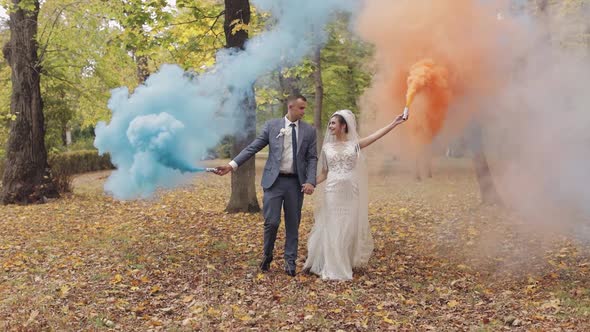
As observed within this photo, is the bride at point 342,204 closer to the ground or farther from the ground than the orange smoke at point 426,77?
closer to the ground

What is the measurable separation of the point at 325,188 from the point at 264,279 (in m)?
1.47

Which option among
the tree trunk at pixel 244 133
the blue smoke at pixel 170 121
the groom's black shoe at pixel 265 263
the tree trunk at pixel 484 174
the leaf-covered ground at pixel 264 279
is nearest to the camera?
the leaf-covered ground at pixel 264 279

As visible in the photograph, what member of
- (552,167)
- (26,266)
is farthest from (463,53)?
(26,266)

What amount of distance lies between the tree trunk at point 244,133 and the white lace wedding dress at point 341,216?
242 cm

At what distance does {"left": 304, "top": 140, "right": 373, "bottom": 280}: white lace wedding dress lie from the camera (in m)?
7.46

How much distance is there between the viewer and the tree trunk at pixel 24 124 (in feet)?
52.3

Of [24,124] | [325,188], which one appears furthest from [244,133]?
[24,124]

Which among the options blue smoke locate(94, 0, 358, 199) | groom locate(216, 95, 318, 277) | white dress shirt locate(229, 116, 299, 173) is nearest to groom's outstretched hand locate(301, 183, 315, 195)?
groom locate(216, 95, 318, 277)

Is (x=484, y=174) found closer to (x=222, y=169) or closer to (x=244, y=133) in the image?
(x=244, y=133)

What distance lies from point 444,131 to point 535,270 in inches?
92.2

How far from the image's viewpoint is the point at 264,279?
7.38 m

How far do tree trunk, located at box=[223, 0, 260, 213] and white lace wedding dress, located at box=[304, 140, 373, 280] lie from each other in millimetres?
2417

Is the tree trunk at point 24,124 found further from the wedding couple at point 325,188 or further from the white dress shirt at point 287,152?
the white dress shirt at point 287,152

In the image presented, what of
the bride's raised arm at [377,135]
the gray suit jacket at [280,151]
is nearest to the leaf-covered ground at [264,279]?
the gray suit jacket at [280,151]
